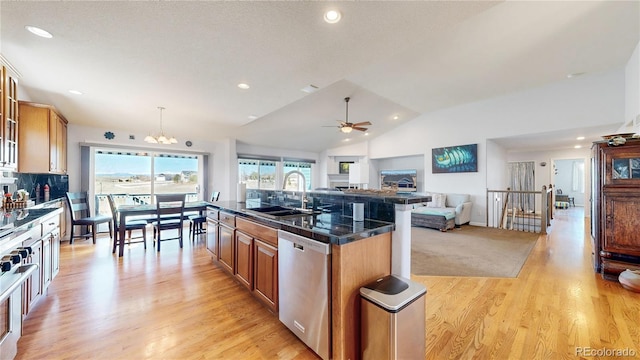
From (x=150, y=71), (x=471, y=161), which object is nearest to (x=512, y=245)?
(x=471, y=161)

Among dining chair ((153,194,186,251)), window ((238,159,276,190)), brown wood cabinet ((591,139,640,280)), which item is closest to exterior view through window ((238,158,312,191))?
window ((238,159,276,190))

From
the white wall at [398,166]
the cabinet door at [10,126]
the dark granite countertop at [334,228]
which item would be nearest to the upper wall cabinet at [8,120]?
the cabinet door at [10,126]

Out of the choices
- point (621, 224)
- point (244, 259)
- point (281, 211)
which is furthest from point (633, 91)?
point (244, 259)

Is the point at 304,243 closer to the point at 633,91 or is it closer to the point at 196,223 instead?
the point at 196,223

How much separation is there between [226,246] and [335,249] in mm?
1827

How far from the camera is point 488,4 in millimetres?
1859

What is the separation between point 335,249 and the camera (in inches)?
59.8

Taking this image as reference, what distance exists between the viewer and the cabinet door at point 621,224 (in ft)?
9.02

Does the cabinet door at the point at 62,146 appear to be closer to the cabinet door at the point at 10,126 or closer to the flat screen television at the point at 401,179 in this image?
the cabinet door at the point at 10,126

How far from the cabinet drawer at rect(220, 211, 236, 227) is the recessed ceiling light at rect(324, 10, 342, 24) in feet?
6.99

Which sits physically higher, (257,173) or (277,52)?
(277,52)

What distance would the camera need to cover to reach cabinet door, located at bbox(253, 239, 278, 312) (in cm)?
202

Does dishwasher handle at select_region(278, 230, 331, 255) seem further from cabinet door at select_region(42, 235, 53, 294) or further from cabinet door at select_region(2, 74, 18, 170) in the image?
cabinet door at select_region(2, 74, 18, 170)

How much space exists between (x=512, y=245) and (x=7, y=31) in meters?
7.04
